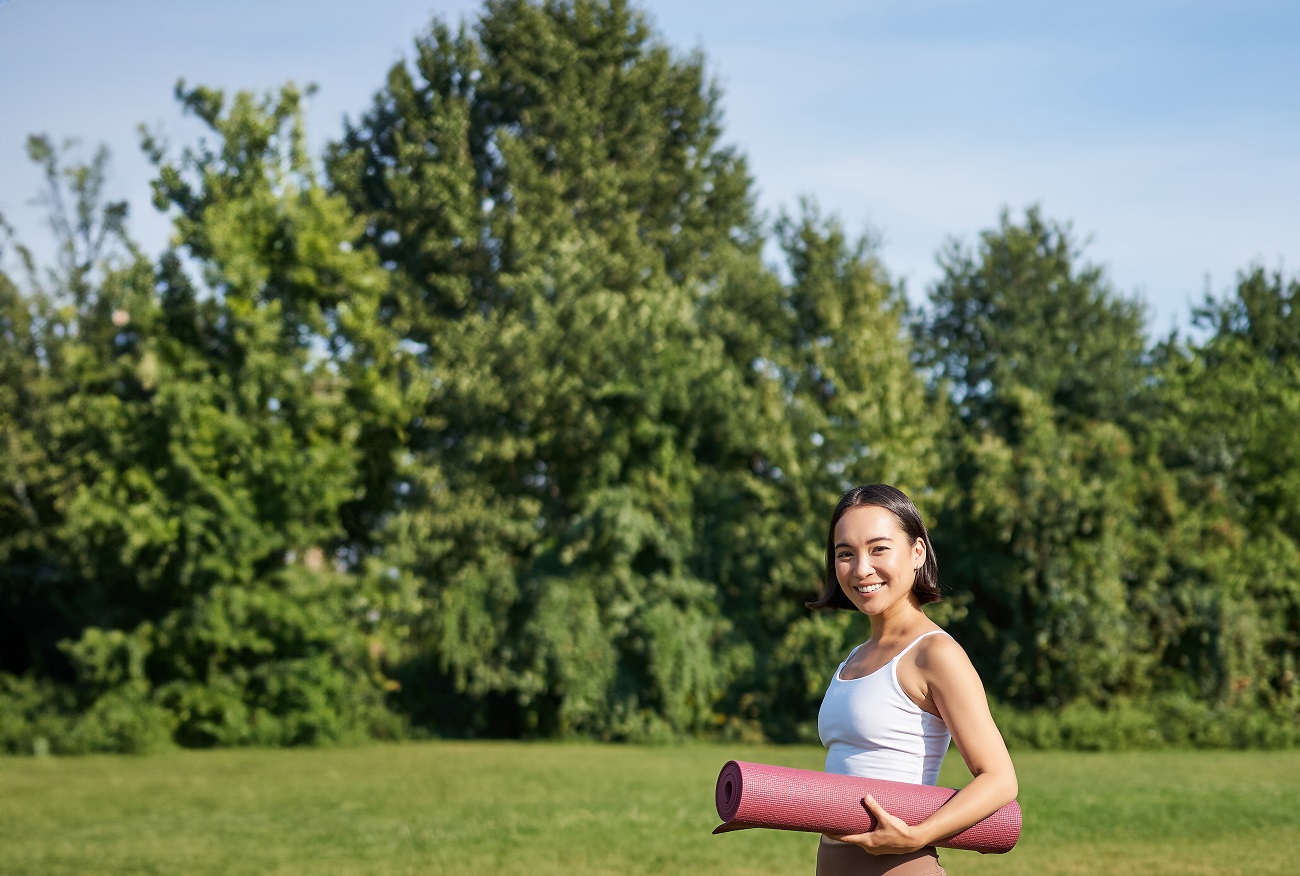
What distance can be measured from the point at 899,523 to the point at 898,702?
43cm

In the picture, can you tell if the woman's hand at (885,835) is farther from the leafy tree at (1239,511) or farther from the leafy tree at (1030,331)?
the leafy tree at (1030,331)

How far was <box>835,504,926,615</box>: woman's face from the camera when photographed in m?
3.20

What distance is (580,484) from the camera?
33375 millimetres

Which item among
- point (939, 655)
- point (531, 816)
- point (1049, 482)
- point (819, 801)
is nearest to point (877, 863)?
point (819, 801)

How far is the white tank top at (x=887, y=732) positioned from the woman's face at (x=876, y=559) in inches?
5.5

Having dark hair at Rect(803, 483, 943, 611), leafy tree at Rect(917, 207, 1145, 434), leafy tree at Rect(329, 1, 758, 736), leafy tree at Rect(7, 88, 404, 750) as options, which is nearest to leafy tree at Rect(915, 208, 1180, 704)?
leafy tree at Rect(917, 207, 1145, 434)

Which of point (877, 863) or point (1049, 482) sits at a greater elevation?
point (1049, 482)

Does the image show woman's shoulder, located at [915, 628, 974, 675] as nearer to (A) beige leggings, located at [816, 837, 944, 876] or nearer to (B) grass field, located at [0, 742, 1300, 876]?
(A) beige leggings, located at [816, 837, 944, 876]

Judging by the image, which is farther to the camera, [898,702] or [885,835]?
[898,702]

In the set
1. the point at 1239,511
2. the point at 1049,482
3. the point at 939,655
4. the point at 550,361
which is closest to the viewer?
the point at 939,655

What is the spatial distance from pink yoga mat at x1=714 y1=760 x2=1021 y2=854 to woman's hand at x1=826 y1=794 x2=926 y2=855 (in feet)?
0.05

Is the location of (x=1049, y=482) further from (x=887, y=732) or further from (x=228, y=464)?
(x=887, y=732)

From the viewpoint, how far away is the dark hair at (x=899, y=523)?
10.6ft

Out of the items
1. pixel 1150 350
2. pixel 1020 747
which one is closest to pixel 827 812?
pixel 1020 747
